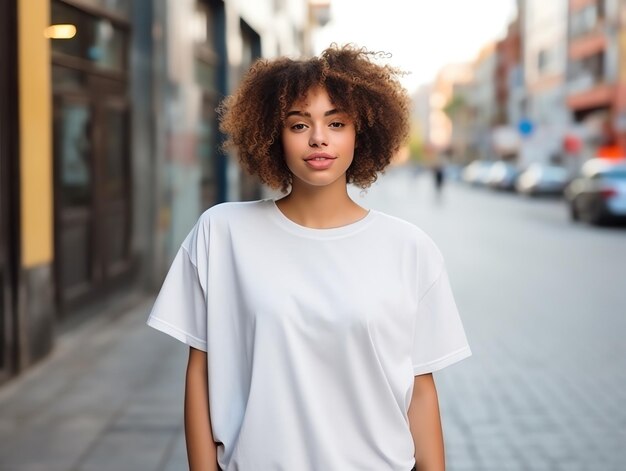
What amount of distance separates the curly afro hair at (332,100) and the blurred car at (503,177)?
4933cm

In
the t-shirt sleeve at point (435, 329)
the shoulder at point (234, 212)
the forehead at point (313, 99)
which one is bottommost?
the t-shirt sleeve at point (435, 329)

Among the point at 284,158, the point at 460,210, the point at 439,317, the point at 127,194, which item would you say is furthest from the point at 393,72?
the point at 460,210

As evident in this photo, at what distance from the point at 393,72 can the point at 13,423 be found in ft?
14.0

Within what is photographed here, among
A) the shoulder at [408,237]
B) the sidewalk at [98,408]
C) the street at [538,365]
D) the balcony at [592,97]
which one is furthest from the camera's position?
the balcony at [592,97]

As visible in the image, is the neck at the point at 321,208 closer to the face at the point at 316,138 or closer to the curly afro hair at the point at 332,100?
the face at the point at 316,138

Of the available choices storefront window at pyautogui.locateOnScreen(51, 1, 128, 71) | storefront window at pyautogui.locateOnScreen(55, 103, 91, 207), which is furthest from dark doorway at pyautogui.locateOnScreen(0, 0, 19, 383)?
storefront window at pyautogui.locateOnScreen(55, 103, 91, 207)

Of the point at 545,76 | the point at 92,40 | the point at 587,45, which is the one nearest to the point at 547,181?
the point at 587,45

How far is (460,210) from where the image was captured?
33500mm

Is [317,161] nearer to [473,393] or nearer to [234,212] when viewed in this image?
[234,212]

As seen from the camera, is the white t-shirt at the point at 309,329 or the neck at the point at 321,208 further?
the neck at the point at 321,208

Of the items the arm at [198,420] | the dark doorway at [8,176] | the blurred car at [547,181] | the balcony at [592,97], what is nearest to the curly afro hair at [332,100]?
the arm at [198,420]

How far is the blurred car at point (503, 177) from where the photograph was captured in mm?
50938

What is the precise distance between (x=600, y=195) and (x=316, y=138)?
22.2 m

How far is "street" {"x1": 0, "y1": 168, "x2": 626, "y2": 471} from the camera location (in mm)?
5207
